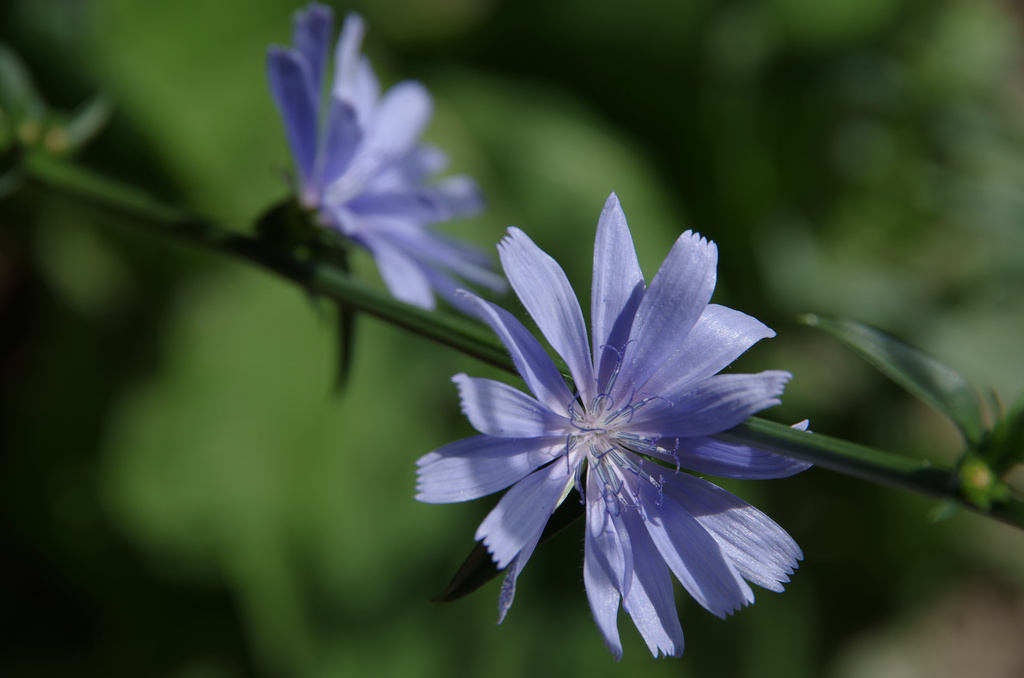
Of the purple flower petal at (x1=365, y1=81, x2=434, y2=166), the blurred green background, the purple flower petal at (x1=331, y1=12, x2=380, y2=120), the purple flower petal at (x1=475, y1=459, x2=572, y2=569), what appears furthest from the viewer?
the blurred green background

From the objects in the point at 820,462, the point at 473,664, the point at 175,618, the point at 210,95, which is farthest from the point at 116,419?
the point at 820,462

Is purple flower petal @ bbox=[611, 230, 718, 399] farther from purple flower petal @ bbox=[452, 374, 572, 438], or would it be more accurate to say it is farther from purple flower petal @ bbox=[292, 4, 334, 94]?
purple flower petal @ bbox=[292, 4, 334, 94]

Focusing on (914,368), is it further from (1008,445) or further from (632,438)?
(632,438)

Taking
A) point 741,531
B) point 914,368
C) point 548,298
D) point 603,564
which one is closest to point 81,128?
point 548,298

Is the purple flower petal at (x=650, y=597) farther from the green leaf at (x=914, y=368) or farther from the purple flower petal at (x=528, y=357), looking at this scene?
the green leaf at (x=914, y=368)

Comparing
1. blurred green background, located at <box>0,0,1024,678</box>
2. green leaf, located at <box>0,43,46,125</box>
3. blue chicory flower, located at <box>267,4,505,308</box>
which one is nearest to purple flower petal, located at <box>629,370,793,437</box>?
blue chicory flower, located at <box>267,4,505,308</box>

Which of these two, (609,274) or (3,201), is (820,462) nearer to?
(609,274)
